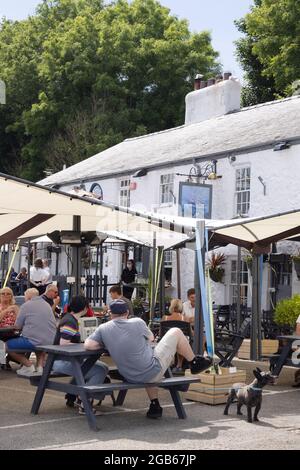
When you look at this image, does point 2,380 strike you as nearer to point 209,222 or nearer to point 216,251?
point 209,222

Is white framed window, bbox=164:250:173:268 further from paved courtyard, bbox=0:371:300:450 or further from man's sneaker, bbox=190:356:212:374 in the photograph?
man's sneaker, bbox=190:356:212:374

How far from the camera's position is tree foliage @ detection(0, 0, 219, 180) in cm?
3916

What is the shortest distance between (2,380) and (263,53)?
86.2ft

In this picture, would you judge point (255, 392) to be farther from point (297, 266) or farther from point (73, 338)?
point (297, 266)

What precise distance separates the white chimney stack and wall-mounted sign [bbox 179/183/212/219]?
6.63 metres

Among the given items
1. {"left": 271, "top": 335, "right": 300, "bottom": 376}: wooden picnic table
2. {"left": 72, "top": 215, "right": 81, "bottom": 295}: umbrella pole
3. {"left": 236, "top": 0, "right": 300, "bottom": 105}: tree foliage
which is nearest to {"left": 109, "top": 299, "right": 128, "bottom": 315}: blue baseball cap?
{"left": 271, "top": 335, "right": 300, "bottom": 376}: wooden picnic table

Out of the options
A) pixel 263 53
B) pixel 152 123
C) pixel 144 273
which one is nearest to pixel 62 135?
pixel 152 123

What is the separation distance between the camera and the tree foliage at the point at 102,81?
39.2 m

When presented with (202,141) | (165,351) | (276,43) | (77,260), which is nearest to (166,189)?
(202,141)

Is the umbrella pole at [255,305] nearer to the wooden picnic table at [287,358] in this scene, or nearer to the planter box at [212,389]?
the wooden picnic table at [287,358]

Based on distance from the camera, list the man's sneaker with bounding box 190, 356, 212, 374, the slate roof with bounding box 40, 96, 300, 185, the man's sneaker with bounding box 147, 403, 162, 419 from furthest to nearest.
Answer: the slate roof with bounding box 40, 96, 300, 185 → the man's sneaker with bounding box 190, 356, 212, 374 → the man's sneaker with bounding box 147, 403, 162, 419

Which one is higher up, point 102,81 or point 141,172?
point 102,81

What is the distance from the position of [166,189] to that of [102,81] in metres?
16.6

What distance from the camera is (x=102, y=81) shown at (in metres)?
39.4
